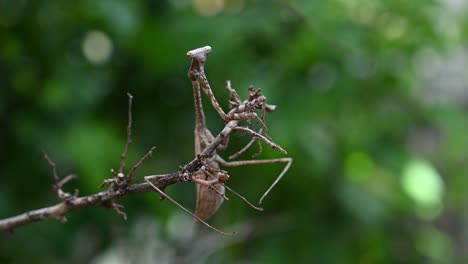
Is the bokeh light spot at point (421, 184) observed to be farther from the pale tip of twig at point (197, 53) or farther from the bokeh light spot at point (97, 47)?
the pale tip of twig at point (197, 53)

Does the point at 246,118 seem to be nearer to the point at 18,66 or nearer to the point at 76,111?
the point at 76,111

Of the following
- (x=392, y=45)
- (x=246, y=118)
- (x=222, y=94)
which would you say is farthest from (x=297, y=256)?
(x=246, y=118)

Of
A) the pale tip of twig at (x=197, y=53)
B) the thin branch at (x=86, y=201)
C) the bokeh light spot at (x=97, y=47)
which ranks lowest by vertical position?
the bokeh light spot at (x=97, y=47)

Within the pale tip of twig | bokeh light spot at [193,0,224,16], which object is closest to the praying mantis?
the pale tip of twig

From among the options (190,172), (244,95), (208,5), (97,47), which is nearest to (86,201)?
(190,172)

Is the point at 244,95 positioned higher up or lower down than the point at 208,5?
lower down

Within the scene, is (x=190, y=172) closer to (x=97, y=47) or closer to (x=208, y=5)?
(x=97, y=47)

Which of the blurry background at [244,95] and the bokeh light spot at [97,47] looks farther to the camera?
the bokeh light spot at [97,47]

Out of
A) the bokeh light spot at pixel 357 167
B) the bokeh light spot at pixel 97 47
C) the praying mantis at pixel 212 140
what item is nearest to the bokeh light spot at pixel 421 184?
the bokeh light spot at pixel 357 167
